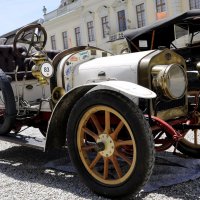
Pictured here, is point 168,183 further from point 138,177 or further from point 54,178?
point 54,178

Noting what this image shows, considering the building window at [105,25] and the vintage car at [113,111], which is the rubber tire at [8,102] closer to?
the vintage car at [113,111]

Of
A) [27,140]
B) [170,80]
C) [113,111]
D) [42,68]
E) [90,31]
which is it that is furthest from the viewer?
[90,31]

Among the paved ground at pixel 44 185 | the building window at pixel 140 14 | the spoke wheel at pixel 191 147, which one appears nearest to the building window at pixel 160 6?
the building window at pixel 140 14

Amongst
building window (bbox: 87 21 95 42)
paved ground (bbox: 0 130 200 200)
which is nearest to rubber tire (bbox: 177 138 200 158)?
paved ground (bbox: 0 130 200 200)

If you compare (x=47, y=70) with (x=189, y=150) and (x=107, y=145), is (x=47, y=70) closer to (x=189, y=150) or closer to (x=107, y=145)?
(x=107, y=145)

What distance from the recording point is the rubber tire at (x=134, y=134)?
2.96 m

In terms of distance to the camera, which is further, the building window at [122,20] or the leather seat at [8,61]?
the building window at [122,20]

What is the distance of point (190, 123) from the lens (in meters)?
4.00

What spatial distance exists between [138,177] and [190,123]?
49.4 inches

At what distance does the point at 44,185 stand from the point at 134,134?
1.28m

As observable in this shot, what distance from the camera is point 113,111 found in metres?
3.19

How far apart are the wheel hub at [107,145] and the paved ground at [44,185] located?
1.28ft

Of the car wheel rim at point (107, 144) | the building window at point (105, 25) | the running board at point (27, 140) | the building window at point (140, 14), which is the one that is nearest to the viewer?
the car wheel rim at point (107, 144)

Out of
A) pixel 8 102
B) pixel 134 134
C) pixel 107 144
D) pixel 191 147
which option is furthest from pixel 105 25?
pixel 134 134
